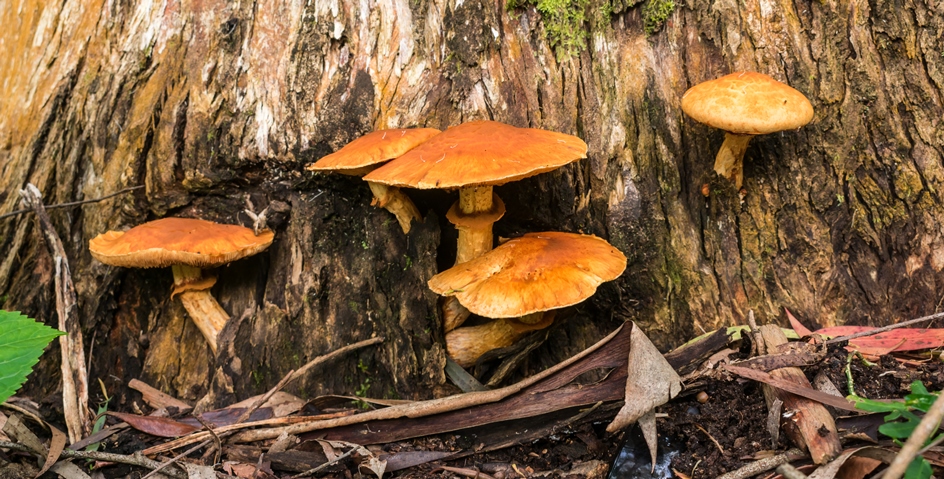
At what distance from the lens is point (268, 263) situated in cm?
434

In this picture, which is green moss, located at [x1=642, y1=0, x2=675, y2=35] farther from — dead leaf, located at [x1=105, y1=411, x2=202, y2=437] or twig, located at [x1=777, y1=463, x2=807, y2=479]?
dead leaf, located at [x1=105, y1=411, x2=202, y2=437]

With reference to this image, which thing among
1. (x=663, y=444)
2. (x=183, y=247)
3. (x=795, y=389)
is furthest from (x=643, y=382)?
(x=183, y=247)

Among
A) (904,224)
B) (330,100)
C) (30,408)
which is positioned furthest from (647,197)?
(30,408)

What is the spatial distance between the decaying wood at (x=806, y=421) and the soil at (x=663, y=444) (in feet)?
0.28

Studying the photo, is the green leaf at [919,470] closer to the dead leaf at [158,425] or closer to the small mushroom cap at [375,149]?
the small mushroom cap at [375,149]

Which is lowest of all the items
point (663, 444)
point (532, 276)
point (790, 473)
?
point (663, 444)

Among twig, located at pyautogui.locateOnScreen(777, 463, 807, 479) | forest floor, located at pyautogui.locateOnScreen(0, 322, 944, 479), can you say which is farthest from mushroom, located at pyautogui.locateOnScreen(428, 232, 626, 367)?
twig, located at pyautogui.locateOnScreen(777, 463, 807, 479)

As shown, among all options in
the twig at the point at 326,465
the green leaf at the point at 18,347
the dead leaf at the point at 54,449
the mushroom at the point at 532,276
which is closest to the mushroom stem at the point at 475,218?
the mushroom at the point at 532,276

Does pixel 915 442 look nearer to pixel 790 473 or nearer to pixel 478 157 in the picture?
pixel 790 473

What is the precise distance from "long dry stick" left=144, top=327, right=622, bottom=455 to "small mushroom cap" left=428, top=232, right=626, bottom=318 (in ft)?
1.05

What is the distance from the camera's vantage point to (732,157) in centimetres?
374

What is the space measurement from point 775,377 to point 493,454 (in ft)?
4.84

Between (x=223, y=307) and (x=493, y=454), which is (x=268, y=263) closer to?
(x=223, y=307)

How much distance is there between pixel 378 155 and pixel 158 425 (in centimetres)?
218
